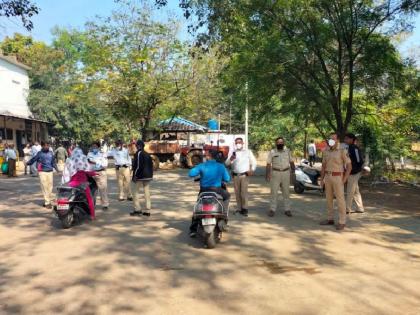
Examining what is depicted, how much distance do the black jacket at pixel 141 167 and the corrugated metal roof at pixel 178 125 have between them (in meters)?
18.1

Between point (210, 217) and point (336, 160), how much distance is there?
120 inches

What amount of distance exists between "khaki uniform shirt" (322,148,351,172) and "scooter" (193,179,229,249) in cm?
256

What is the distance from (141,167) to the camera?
34.2ft

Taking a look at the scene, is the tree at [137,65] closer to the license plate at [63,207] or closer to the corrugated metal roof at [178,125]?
the corrugated metal roof at [178,125]

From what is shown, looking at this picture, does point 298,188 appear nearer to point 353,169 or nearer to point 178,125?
point 353,169

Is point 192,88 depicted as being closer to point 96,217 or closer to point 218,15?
point 218,15

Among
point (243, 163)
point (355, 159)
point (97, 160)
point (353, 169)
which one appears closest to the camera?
point (243, 163)

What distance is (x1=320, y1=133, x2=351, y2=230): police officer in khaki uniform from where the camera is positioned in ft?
29.9

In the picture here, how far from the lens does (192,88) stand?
27734mm

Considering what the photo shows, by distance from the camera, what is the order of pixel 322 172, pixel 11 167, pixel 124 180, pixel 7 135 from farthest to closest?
pixel 7 135
pixel 11 167
pixel 124 180
pixel 322 172

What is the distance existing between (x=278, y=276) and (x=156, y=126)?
950 inches

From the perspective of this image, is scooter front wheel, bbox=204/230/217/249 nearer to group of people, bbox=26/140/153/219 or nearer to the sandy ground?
the sandy ground

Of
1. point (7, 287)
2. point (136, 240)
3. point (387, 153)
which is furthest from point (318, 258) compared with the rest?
point (387, 153)

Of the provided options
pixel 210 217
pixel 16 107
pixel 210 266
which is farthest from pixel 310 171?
pixel 16 107
